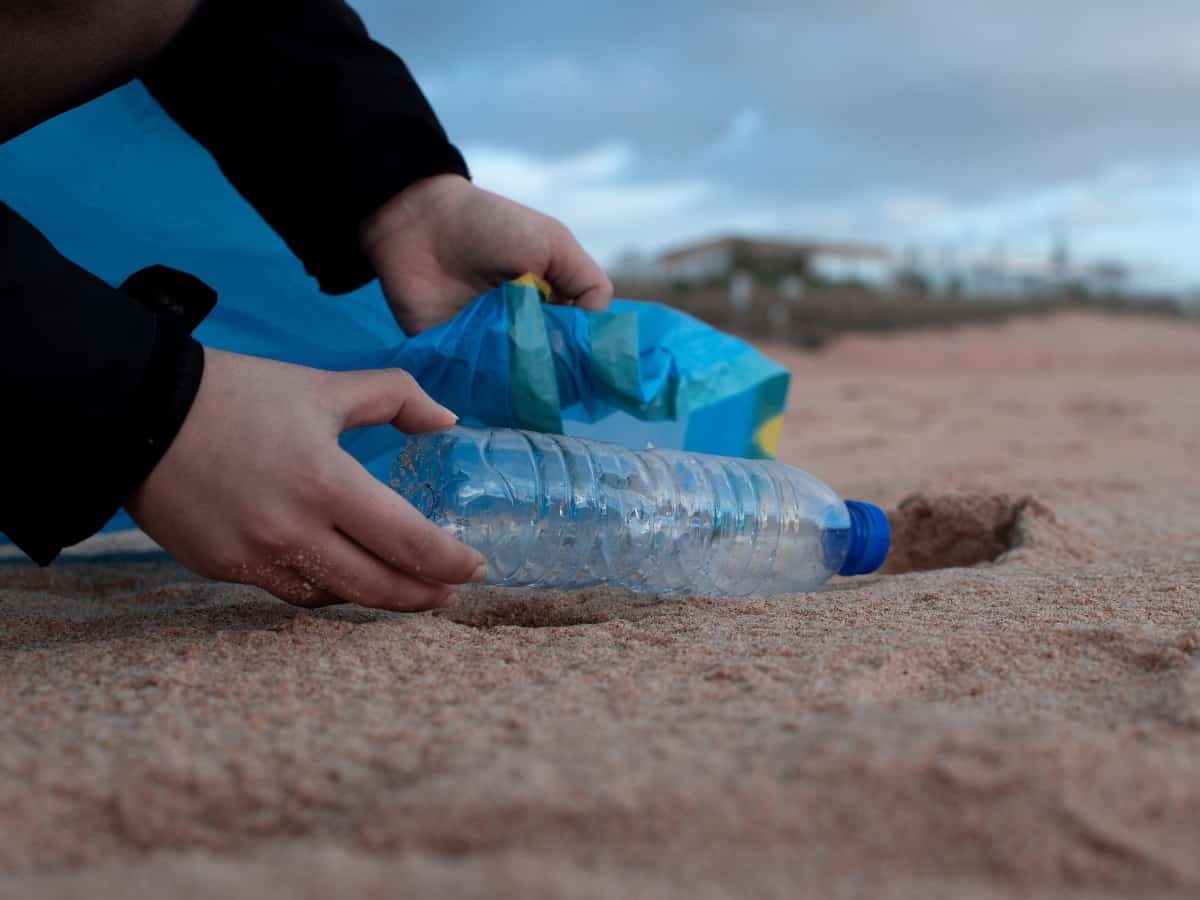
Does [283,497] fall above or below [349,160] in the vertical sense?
below

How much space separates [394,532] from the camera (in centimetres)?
111

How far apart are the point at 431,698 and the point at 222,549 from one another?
0.27 metres

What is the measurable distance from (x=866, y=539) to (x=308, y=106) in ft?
3.58

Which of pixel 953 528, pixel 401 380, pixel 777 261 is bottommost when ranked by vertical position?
pixel 953 528

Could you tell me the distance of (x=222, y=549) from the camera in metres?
1.08

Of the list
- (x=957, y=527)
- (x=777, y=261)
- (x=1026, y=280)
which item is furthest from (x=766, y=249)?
(x=957, y=527)

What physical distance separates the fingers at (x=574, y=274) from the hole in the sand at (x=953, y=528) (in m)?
0.78

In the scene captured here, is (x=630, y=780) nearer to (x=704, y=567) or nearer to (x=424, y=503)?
(x=424, y=503)

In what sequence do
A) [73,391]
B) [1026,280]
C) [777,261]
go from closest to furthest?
[73,391]
[1026,280]
[777,261]

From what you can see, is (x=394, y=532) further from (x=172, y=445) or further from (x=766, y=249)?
(x=766, y=249)

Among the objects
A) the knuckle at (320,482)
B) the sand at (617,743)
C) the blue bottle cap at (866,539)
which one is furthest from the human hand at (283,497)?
the blue bottle cap at (866,539)

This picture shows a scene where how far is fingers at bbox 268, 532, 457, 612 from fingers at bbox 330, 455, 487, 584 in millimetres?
14

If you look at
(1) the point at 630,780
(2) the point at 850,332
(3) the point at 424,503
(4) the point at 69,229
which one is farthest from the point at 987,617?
(2) the point at 850,332

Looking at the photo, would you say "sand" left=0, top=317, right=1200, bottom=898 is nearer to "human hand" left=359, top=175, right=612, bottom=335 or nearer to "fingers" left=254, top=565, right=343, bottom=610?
"fingers" left=254, top=565, right=343, bottom=610
